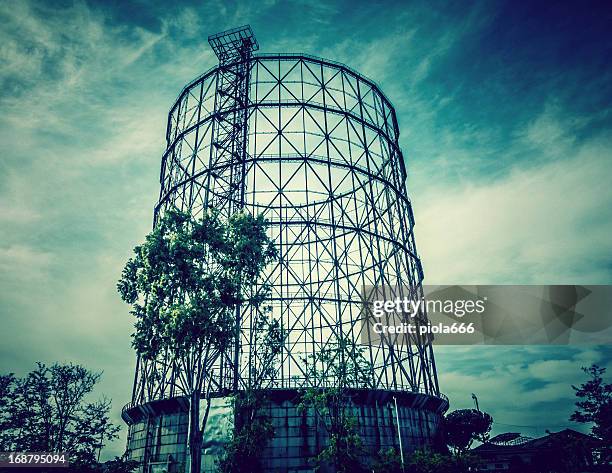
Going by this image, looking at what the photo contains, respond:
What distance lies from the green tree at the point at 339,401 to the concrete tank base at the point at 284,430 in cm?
53

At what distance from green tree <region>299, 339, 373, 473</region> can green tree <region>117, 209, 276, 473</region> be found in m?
4.76

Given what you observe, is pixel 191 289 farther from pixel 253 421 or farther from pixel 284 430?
pixel 284 430

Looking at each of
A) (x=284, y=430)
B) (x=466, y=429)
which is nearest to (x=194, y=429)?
(x=284, y=430)

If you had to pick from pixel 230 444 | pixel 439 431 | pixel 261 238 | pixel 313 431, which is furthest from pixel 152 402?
pixel 439 431

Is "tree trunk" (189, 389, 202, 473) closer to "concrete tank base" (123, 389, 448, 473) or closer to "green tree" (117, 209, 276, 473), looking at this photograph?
"green tree" (117, 209, 276, 473)

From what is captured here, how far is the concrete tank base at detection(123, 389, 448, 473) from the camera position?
1511cm

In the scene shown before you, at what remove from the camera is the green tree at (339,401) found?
14352 mm

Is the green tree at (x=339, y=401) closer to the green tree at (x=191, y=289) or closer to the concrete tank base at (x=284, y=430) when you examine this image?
the concrete tank base at (x=284, y=430)

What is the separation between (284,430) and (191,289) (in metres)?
7.88

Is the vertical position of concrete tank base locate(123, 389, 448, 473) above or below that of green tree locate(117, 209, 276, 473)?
below

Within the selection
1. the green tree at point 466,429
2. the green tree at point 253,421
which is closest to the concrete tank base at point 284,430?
the green tree at point 253,421

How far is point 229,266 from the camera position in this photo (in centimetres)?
1239

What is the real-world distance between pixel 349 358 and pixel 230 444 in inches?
209

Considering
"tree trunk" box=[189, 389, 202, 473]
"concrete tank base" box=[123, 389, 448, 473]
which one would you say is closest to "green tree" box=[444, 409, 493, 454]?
"concrete tank base" box=[123, 389, 448, 473]
